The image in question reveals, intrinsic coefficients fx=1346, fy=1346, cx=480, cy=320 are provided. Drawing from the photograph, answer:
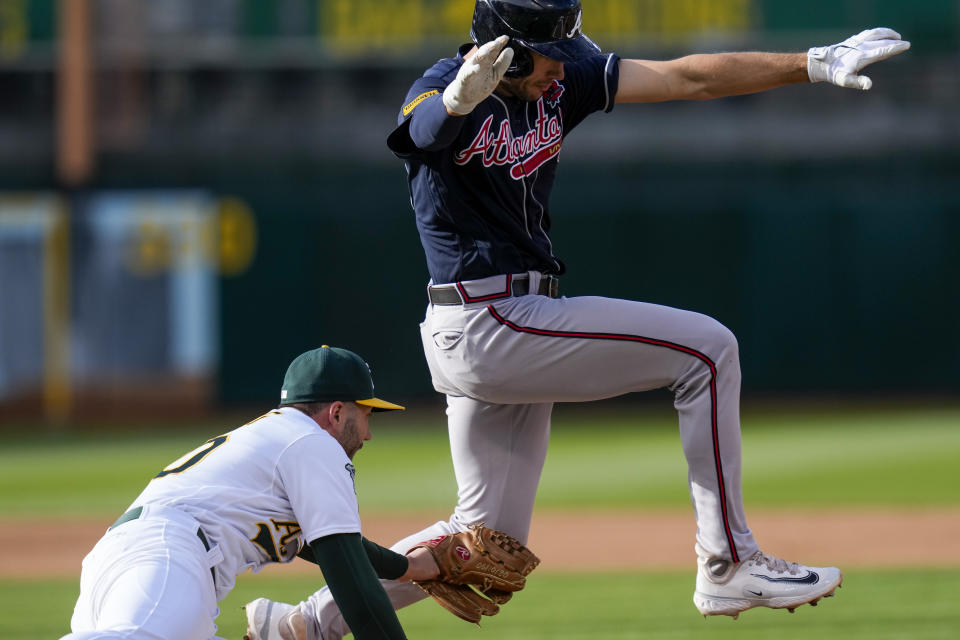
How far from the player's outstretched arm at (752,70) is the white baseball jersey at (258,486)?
4.67 ft

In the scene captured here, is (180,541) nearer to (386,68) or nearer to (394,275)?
(394,275)

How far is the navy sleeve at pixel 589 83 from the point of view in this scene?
399 centimetres

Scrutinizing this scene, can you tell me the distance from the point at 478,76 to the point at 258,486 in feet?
3.87

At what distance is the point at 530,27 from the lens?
3.61 metres

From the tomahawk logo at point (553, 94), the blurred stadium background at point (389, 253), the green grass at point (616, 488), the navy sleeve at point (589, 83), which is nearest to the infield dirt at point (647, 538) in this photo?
the green grass at point (616, 488)

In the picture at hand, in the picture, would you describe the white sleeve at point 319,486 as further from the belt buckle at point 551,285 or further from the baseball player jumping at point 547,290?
the belt buckle at point 551,285

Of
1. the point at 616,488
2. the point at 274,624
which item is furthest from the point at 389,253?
the point at 274,624

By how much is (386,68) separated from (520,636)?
1602 cm

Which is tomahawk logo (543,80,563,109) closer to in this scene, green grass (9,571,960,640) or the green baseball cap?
the green baseball cap

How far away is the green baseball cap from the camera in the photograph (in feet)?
11.6

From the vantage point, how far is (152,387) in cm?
1794

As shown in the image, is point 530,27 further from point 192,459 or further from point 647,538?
point 647,538

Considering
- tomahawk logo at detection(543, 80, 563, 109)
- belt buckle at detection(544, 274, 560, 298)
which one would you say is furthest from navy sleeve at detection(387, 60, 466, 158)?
belt buckle at detection(544, 274, 560, 298)

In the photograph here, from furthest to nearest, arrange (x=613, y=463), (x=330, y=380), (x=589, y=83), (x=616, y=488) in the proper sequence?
(x=613, y=463)
(x=616, y=488)
(x=589, y=83)
(x=330, y=380)
